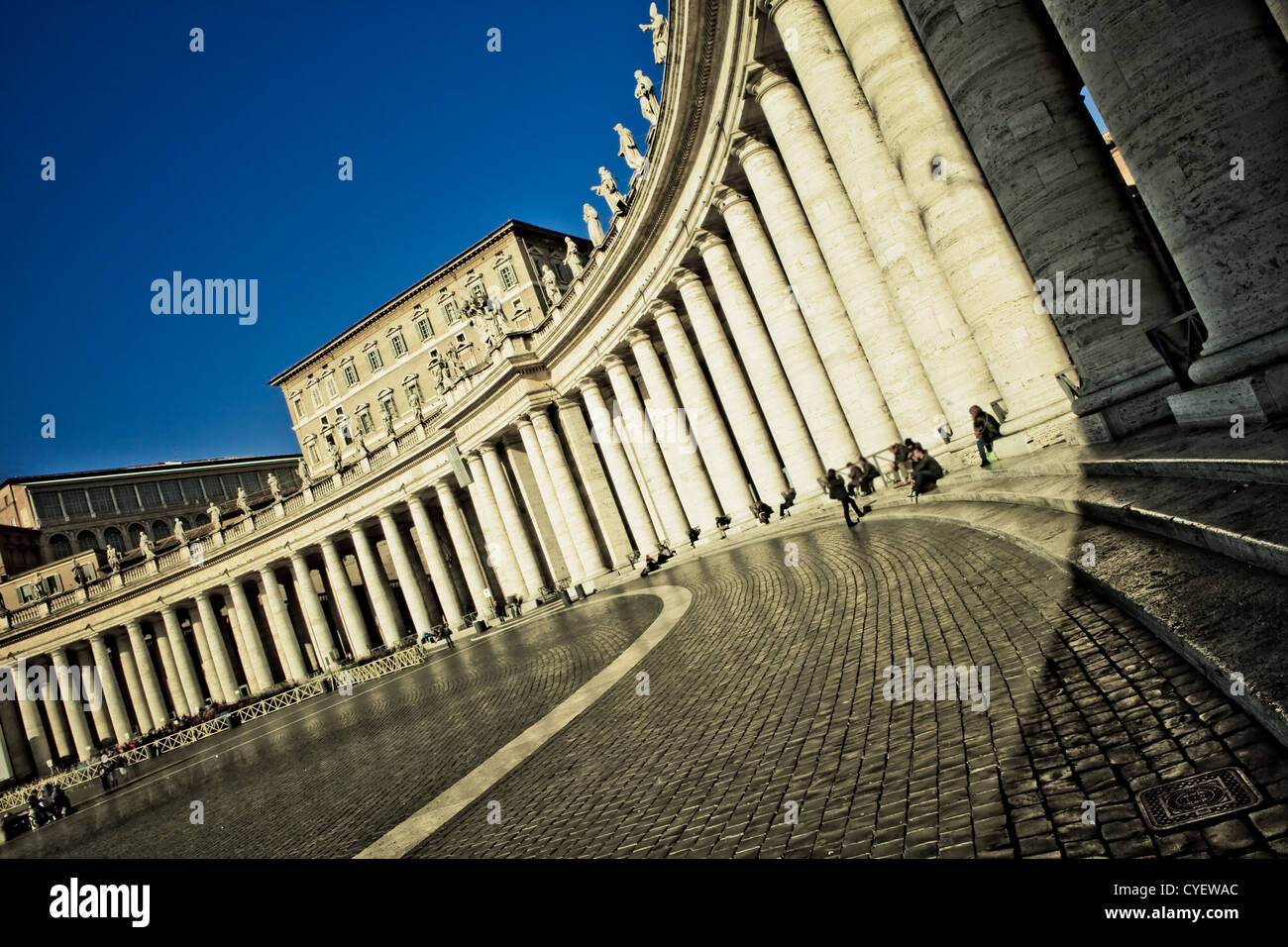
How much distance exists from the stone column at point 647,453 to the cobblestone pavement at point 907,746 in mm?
22273

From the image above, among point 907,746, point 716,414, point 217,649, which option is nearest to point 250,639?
point 217,649

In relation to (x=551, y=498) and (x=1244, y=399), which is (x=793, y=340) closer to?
(x=1244, y=399)

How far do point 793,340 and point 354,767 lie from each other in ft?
53.1

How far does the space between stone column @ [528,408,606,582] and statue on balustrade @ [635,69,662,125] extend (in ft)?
52.0

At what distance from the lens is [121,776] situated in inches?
1137

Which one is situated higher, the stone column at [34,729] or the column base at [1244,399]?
the stone column at [34,729]

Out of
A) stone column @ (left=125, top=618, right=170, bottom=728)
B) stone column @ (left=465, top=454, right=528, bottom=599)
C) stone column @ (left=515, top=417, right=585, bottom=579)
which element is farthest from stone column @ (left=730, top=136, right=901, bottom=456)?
stone column @ (left=125, top=618, right=170, bottom=728)

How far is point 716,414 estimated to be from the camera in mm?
27391

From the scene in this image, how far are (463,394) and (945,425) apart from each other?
28682 millimetres

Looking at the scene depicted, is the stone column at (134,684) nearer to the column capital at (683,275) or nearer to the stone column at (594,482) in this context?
the stone column at (594,482)

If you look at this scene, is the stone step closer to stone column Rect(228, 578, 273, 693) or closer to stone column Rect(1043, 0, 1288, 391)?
stone column Rect(1043, 0, 1288, 391)

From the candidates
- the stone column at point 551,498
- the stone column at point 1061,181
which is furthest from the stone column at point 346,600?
the stone column at point 1061,181

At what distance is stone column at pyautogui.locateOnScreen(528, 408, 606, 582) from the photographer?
34562mm

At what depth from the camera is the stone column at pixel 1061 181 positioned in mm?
8453
